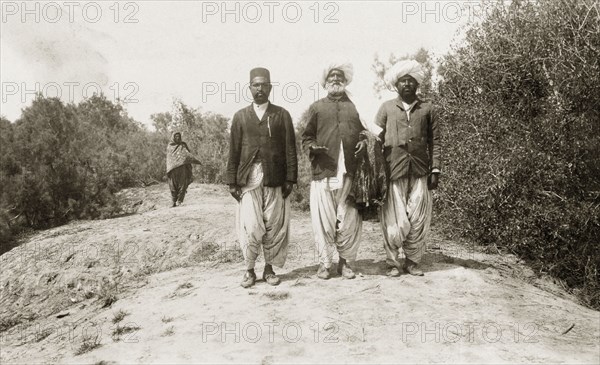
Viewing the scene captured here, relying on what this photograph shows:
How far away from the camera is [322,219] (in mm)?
5574

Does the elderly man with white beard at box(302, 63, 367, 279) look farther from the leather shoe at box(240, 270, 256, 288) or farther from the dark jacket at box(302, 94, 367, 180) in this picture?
the leather shoe at box(240, 270, 256, 288)

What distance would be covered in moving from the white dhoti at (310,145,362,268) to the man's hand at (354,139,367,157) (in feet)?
A: 0.51

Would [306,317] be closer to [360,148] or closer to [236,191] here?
[236,191]

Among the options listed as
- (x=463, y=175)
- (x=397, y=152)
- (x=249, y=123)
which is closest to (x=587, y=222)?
(x=463, y=175)

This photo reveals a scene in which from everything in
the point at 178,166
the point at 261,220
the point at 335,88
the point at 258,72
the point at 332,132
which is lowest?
the point at 261,220

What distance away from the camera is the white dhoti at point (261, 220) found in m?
5.53

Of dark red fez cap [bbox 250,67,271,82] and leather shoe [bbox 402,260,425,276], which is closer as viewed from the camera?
dark red fez cap [bbox 250,67,271,82]

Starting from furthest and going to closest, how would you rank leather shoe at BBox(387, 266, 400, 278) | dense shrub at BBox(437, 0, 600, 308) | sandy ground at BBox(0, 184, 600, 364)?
dense shrub at BBox(437, 0, 600, 308) → leather shoe at BBox(387, 266, 400, 278) → sandy ground at BBox(0, 184, 600, 364)

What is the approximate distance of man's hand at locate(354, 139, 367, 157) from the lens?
5508 millimetres

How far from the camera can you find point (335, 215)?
562 cm

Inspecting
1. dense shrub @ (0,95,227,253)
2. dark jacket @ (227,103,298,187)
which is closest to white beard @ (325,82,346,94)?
dark jacket @ (227,103,298,187)

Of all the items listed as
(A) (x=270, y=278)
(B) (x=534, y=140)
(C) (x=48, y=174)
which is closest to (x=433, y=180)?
(A) (x=270, y=278)

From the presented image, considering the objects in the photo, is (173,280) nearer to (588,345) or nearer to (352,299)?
(352,299)

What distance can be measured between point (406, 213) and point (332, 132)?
1198 millimetres
